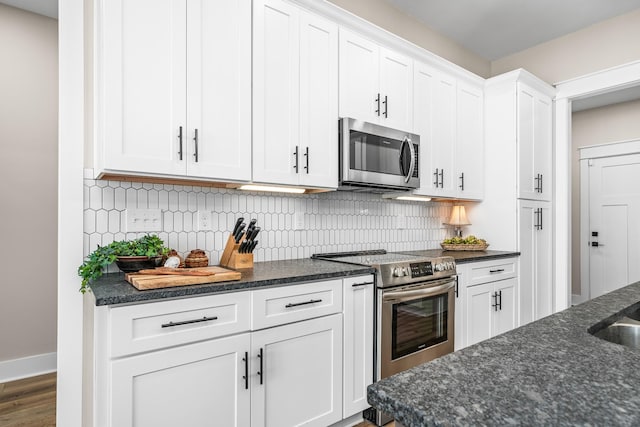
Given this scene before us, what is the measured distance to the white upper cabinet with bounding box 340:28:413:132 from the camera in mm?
2541

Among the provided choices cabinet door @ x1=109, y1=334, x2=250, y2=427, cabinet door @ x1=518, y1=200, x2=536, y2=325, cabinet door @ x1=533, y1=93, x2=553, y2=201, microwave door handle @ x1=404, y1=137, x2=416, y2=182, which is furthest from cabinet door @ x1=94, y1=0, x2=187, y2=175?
cabinet door @ x1=533, y1=93, x2=553, y2=201

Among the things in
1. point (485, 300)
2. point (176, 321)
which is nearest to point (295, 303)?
point (176, 321)

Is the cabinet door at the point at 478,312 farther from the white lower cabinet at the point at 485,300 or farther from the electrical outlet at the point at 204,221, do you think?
the electrical outlet at the point at 204,221

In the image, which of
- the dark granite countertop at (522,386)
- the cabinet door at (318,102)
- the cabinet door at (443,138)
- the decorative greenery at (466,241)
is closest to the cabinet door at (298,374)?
the cabinet door at (318,102)

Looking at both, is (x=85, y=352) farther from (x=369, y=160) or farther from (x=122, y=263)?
(x=369, y=160)

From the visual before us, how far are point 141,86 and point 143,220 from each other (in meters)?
0.71

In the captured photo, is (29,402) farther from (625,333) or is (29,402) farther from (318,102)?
(625,333)

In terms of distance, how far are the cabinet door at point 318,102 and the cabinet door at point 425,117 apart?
2.91 ft

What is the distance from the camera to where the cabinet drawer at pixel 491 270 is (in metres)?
2.99

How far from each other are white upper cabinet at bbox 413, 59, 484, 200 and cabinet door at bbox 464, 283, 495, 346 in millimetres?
861

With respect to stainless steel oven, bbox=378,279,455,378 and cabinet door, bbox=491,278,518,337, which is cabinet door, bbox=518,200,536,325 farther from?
stainless steel oven, bbox=378,279,455,378

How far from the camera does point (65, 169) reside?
180cm

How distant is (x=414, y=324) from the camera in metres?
2.44

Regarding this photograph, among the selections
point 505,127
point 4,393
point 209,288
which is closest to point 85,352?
point 209,288
